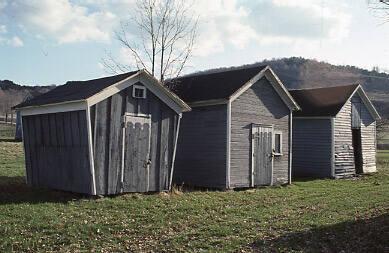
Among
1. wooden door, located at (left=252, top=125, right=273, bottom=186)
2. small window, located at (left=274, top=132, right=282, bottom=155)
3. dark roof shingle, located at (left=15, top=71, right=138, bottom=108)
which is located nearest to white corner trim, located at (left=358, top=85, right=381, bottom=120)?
small window, located at (left=274, top=132, right=282, bottom=155)

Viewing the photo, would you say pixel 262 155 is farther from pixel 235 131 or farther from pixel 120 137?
pixel 120 137

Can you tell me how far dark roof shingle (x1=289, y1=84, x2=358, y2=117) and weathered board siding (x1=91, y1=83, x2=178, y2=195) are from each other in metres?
12.3

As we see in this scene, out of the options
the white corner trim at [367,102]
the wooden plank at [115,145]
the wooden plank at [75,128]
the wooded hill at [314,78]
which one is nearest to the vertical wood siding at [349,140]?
the white corner trim at [367,102]

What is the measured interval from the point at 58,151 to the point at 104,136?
1886mm

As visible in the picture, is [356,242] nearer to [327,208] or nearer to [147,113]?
[327,208]

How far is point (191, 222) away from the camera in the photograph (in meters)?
12.4

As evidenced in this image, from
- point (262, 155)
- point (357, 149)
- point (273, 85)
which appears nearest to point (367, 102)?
point (357, 149)

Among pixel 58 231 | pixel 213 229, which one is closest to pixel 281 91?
pixel 213 229

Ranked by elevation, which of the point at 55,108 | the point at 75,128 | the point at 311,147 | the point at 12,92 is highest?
the point at 12,92

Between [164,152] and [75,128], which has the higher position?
[75,128]

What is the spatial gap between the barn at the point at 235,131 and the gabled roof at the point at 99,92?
2743 millimetres

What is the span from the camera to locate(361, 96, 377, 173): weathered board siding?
29328mm

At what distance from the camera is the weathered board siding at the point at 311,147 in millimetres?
26562

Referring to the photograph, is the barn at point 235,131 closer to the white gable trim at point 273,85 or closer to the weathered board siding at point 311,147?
the white gable trim at point 273,85
